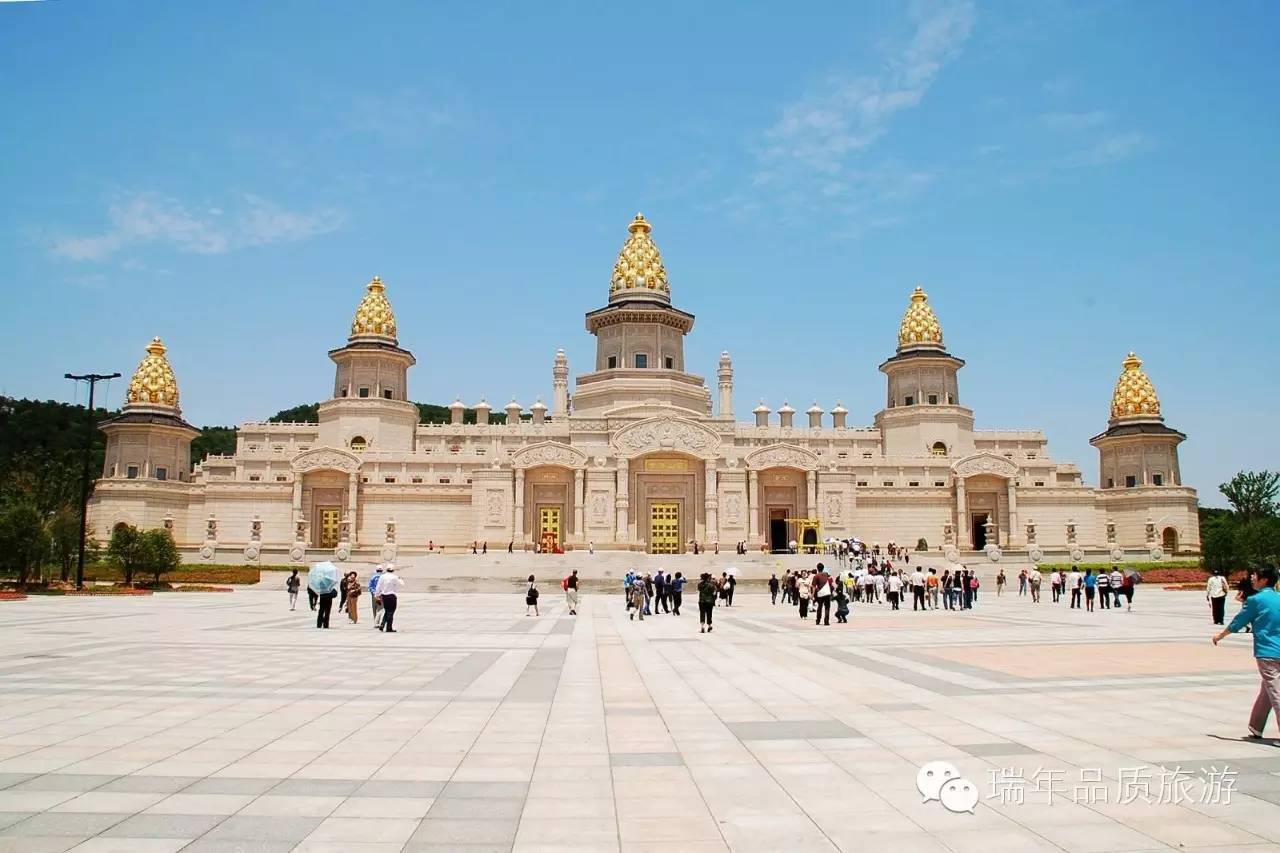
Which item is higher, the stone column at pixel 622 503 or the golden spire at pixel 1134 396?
the golden spire at pixel 1134 396

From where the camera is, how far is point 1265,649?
886cm

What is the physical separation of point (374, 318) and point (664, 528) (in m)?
27.4

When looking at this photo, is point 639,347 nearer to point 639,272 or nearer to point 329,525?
point 639,272

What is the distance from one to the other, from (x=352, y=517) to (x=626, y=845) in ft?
179

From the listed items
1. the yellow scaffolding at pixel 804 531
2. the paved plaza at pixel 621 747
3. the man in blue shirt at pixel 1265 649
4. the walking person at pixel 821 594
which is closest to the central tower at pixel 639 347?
the yellow scaffolding at pixel 804 531

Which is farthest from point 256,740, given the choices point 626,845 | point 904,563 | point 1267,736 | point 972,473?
point 972,473

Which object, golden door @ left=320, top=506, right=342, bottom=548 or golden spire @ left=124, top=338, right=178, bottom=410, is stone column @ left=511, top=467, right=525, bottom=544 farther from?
golden spire @ left=124, top=338, right=178, bottom=410

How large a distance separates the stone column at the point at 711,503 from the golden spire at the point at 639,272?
15990mm

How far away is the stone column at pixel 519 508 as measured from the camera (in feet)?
181

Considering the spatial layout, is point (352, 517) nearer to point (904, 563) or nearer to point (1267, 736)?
point (904, 563)

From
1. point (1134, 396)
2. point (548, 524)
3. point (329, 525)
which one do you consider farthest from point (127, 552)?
point (1134, 396)

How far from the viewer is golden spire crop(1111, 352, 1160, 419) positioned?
221 feet

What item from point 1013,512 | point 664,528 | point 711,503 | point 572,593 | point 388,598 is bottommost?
point 572,593

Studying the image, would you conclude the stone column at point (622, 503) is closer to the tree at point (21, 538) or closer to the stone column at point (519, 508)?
the stone column at point (519, 508)
